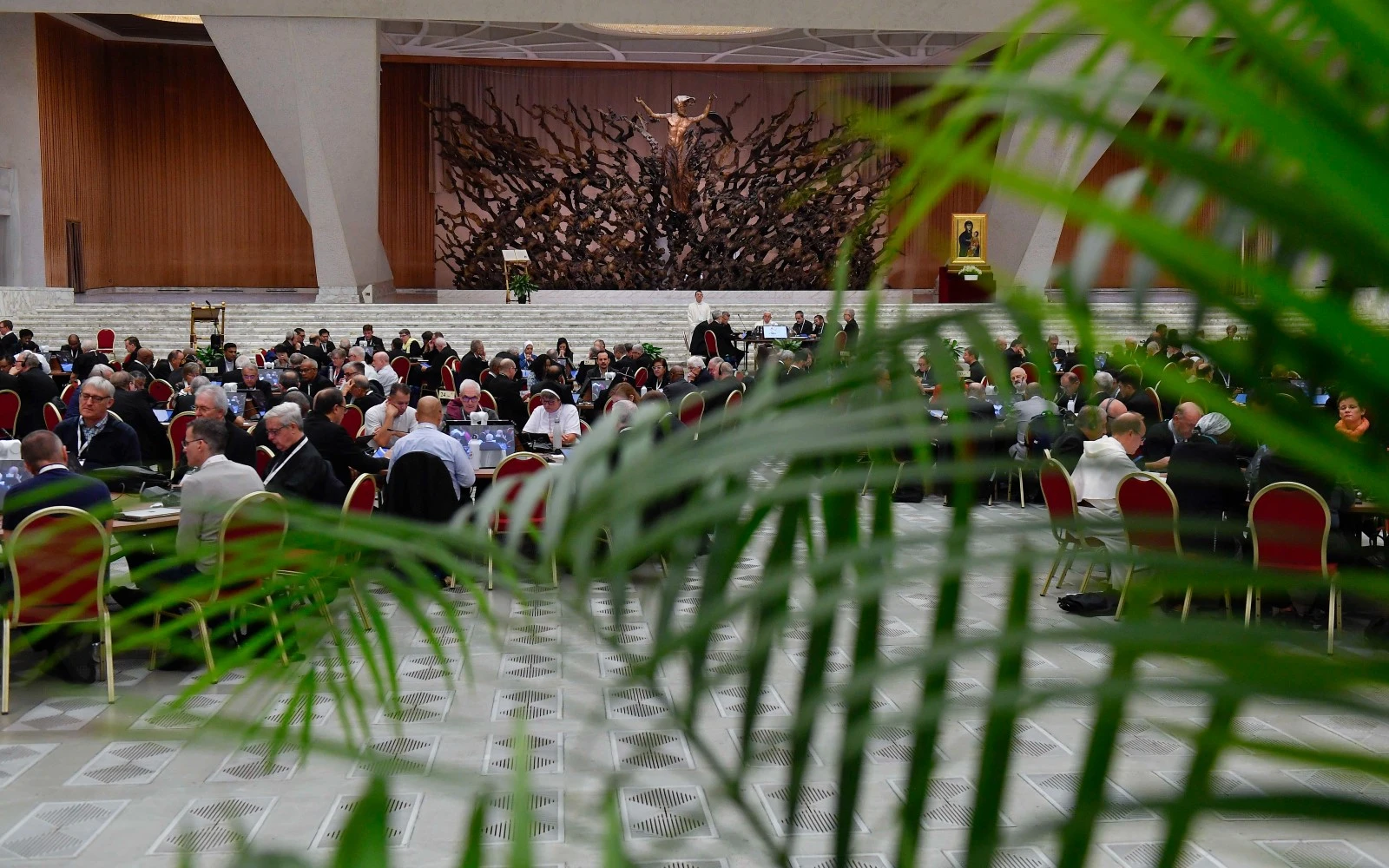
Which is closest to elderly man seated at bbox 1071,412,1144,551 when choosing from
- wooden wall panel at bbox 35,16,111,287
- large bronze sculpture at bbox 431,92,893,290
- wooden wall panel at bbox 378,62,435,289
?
large bronze sculpture at bbox 431,92,893,290

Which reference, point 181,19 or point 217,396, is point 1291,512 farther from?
point 181,19

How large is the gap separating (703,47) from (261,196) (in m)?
10.3

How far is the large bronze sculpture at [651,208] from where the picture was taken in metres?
24.3

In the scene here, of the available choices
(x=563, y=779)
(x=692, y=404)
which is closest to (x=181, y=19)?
(x=563, y=779)

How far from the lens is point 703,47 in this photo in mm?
26203

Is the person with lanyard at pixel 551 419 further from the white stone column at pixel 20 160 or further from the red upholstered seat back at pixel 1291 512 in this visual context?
the white stone column at pixel 20 160

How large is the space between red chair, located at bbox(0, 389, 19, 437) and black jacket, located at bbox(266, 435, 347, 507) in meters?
4.82

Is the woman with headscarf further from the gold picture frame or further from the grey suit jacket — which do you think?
the gold picture frame

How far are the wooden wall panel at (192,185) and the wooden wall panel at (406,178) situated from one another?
1.90 m

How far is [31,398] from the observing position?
9750 mm

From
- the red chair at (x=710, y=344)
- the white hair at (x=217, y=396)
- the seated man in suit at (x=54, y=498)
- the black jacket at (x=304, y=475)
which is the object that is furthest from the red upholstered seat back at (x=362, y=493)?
the red chair at (x=710, y=344)

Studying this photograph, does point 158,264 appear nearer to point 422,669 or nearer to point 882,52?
point 882,52

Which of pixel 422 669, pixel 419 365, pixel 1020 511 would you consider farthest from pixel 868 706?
pixel 419 365

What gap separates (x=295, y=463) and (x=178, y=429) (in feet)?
10.7
